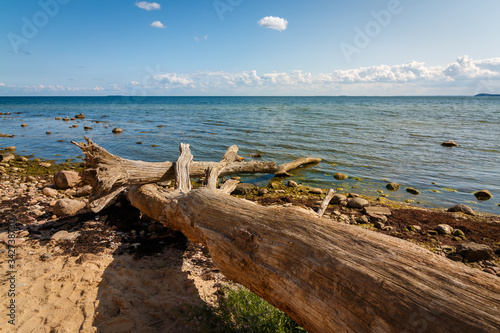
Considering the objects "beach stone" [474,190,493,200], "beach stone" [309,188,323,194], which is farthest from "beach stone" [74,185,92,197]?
"beach stone" [474,190,493,200]

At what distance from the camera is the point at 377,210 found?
7434 mm

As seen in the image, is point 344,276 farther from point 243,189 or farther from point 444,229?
point 243,189

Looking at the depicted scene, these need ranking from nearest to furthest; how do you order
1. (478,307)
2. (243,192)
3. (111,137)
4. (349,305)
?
(478,307) → (349,305) → (243,192) → (111,137)

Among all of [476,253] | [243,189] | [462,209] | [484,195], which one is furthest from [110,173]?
[484,195]

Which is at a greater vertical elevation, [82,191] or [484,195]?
[82,191]

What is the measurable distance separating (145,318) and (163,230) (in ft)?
8.48

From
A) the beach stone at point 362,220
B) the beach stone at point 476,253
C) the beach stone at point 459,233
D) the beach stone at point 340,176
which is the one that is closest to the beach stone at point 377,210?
the beach stone at point 362,220

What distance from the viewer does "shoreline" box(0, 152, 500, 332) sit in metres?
3.44

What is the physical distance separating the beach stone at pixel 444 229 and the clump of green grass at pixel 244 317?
198 inches

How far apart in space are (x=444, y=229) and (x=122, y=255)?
285 inches

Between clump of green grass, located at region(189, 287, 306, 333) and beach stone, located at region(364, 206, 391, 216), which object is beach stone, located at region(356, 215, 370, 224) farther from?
clump of green grass, located at region(189, 287, 306, 333)

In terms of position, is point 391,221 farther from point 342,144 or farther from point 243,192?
point 342,144

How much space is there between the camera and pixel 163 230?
5871 mm

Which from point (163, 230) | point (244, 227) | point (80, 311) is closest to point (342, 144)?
point (163, 230)
